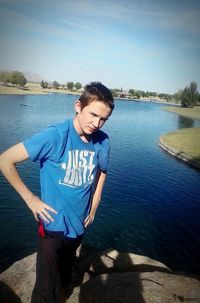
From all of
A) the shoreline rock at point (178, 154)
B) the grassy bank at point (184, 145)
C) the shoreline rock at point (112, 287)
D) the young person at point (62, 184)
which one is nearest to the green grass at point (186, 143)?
the grassy bank at point (184, 145)

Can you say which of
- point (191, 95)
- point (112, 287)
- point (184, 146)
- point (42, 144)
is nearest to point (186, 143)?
point (184, 146)

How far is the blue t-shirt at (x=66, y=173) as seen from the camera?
13.1ft

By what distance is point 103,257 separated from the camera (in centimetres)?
910

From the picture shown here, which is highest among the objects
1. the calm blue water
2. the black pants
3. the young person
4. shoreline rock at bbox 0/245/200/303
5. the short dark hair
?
the short dark hair

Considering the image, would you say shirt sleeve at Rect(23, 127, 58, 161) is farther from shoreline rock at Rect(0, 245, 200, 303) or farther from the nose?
shoreline rock at Rect(0, 245, 200, 303)

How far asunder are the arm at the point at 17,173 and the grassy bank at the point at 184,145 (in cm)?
3446

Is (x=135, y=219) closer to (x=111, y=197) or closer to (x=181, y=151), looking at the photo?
(x=111, y=197)

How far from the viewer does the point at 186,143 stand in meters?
48.4

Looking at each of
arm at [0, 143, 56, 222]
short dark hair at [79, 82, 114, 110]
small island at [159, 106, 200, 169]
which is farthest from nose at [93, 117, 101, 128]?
small island at [159, 106, 200, 169]

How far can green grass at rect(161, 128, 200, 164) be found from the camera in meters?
41.5

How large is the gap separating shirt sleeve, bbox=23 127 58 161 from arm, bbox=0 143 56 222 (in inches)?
3.5

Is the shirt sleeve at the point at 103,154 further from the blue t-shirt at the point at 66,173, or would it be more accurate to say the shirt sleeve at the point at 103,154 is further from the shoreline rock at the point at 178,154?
the shoreline rock at the point at 178,154

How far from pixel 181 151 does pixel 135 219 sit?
2434cm

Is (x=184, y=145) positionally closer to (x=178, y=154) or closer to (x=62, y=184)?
(x=178, y=154)
